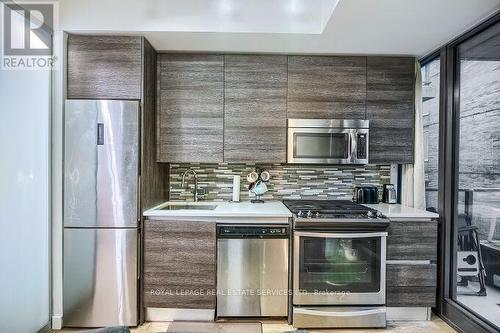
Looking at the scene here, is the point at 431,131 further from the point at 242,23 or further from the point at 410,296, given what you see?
the point at 242,23

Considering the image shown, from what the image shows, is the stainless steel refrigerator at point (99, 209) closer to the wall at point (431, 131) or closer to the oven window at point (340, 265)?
the oven window at point (340, 265)

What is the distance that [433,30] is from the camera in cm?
229

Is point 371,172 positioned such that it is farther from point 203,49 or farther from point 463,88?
point 203,49

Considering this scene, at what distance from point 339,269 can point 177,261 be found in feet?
4.33

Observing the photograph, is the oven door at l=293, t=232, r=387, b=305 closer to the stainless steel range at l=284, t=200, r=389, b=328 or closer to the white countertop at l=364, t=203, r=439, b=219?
the stainless steel range at l=284, t=200, r=389, b=328

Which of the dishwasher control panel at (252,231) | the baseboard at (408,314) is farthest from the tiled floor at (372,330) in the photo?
the dishwasher control panel at (252,231)

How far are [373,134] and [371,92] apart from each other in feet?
1.28

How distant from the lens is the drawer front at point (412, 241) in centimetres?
251

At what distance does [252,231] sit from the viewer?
246 cm

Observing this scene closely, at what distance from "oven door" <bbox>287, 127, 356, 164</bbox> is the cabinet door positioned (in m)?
1.02

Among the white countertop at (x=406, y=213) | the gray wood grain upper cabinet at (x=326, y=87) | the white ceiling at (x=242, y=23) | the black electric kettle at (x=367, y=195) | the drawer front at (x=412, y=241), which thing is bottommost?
the drawer front at (x=412, y=241)

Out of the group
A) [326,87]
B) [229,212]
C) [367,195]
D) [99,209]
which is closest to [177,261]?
[229,212]

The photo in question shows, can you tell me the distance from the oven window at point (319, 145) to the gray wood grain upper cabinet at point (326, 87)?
19 cm

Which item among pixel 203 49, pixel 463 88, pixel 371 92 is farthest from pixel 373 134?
pixel 203 49
